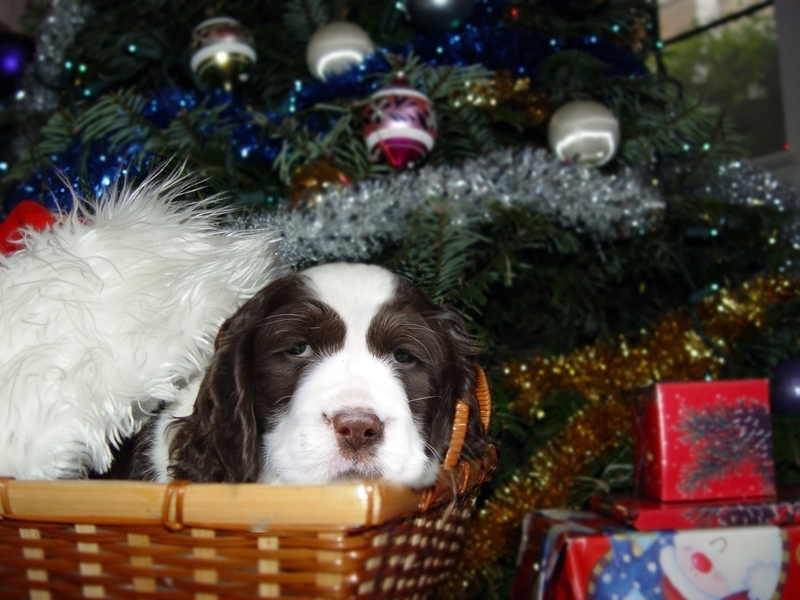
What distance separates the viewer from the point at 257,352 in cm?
137

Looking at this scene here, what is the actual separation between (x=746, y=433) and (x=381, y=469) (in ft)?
4.13

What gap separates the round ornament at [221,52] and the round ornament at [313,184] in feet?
1.97

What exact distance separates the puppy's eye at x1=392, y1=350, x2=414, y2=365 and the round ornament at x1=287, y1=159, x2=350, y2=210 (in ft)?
2.92

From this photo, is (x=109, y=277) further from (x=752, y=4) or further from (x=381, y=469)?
(x=752, y=4)

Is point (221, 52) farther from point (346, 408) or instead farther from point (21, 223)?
point (346, 408)

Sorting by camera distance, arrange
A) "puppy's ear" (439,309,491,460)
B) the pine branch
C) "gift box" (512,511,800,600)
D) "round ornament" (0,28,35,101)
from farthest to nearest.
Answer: "round ornament" (0,28,35,101) → the pine branch → "gift box" (512,511,800,600) → "puppy's ear" (439,309,491,460)

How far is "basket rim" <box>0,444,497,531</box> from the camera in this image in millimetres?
884

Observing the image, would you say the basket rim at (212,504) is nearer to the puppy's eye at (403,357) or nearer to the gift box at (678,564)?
the puppy's eye at (403,357)

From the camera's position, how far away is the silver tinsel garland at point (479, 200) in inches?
82.2

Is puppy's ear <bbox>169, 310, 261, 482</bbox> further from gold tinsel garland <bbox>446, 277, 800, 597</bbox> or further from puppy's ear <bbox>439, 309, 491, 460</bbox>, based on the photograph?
gold tinsel garland <bbox>446, 277, 800, 597</bbox>

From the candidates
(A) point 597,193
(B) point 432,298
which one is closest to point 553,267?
(A) point 597,193

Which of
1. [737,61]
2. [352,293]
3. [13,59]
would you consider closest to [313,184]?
[352,293]

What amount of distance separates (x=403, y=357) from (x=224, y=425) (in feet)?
1.25

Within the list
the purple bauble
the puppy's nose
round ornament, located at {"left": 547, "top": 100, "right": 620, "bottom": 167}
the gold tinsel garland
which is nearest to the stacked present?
the gold tinsel garland
